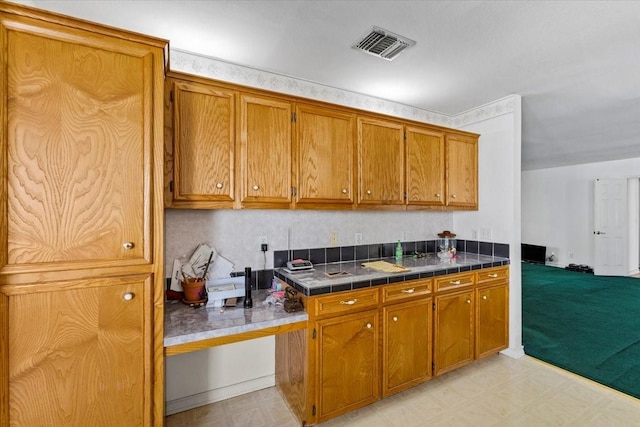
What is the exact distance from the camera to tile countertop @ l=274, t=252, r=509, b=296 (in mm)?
1950

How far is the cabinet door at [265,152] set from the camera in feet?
6.56


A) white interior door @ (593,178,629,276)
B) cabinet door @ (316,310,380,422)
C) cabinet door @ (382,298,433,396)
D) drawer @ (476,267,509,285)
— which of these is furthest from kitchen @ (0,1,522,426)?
white interior door @ (593,178,629,276)

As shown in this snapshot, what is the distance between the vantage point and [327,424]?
1974 millimetres

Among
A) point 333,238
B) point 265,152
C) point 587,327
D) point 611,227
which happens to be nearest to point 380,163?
point 333,238

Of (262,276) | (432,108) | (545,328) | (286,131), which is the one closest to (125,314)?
(262,276)

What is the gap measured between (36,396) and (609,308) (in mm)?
6214

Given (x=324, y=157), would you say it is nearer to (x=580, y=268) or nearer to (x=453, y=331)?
(x=453, y=331)

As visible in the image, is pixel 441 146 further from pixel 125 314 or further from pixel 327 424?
pixel 125 314

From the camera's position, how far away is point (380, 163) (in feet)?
8.44

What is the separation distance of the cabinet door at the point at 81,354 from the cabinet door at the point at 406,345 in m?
1.56

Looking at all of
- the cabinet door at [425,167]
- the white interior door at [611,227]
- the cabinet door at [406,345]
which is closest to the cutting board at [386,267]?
the cabinet door at [406,345]

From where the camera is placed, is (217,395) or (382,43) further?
(217,395)

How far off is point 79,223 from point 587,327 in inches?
200

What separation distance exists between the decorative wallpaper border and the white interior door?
5.30m
